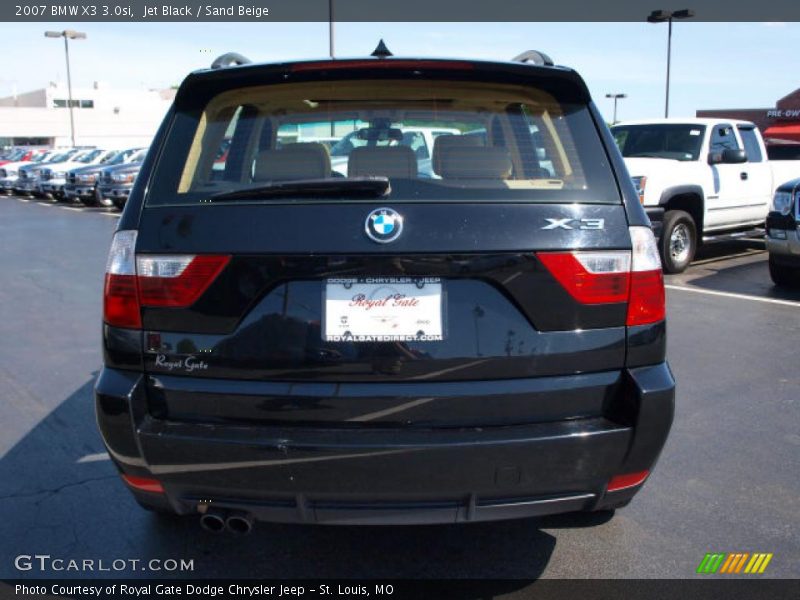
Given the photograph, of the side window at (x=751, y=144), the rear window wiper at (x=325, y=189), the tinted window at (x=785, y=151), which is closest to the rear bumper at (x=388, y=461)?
the rear window wiper at (x=325, y=189)

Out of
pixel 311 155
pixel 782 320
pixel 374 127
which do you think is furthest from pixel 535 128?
pixel 782 320

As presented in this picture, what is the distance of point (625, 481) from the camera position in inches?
98.0

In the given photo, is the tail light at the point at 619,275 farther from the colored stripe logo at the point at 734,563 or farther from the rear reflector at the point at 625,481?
the colored stripe logo at the point at 734,563

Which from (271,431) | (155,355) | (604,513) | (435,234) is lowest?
(604,513)

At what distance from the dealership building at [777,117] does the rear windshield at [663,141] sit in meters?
13.8

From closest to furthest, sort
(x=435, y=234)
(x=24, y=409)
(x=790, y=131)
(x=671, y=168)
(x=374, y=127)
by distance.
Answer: (x=435, y=234)
(x=374, y=127)
(x=24, y=409)
(x=671, y=168)
(x=790, y=131)

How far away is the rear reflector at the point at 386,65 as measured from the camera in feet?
8.57

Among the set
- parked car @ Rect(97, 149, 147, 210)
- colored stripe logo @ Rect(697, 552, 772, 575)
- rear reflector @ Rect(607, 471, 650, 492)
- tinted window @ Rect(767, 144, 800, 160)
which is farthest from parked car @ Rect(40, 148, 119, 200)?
rear reflector @ Rect(607, 471, 650, 492)

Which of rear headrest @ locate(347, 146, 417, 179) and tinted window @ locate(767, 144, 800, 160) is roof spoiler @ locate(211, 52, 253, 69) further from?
tinted window @ locate(767, 144, 800, 160)

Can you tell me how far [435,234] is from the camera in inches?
91.1

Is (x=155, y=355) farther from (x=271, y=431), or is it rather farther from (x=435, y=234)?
(x=435, y=234)

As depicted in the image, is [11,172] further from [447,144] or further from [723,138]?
[447,144]

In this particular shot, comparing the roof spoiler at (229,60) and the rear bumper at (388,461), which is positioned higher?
the roof spoiler at (229,60)

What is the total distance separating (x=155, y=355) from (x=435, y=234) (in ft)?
3.14
